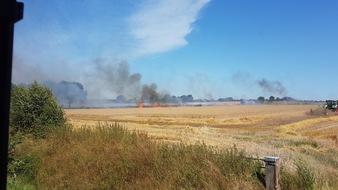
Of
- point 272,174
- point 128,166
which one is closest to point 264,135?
point 128,166

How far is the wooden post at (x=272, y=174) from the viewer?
6.58 metres

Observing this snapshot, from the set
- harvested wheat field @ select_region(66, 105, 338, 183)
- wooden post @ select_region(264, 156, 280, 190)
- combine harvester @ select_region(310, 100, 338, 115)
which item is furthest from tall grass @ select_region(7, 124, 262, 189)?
combine harvester @ select_region(310, 100, 338, 115)

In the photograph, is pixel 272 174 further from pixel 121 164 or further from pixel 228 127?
pixel 228 127

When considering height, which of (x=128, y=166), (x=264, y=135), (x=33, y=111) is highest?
(x=33, y=111)

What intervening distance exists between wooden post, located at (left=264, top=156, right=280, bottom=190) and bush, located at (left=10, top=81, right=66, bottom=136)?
33.4 feet

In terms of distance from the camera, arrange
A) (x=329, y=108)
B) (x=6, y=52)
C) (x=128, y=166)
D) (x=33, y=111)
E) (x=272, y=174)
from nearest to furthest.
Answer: (x=6, y=52)
(x=272, y=174)
(x=128, y=166)
(x=33, y=111)
(x=329, y=108)

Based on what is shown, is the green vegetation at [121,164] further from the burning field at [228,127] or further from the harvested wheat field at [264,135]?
the burning field at [228,127]

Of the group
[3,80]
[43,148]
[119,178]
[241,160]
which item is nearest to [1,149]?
[3,80]

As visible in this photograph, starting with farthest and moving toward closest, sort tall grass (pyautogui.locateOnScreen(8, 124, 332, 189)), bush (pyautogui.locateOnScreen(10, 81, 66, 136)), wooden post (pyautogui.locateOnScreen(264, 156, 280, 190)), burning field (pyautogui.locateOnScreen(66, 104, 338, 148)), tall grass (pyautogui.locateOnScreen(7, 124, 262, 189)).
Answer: burning field (pyautogui.locateOnScreen(66, 104, 338, 148))
bush (pyautogui.locateOnScreen(10, 81, 66, 136))
tall grass (pyautogui.locateOnScreen(7, 124, 262, 189))
tall grass (pyautogui.locateOnScreen(8, 124, 332, 189))
wooden post (pyautogui.locateOnScreen(264, 156, 280, 190))

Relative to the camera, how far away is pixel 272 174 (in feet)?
21.8

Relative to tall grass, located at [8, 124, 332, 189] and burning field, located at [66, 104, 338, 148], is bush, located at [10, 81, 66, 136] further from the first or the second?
burning field, located at [66, 104, 338, 148]

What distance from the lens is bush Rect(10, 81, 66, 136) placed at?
1478cm

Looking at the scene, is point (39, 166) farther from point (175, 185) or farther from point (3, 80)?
point (3, 80)

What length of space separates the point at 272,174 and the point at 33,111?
37.7 ft
